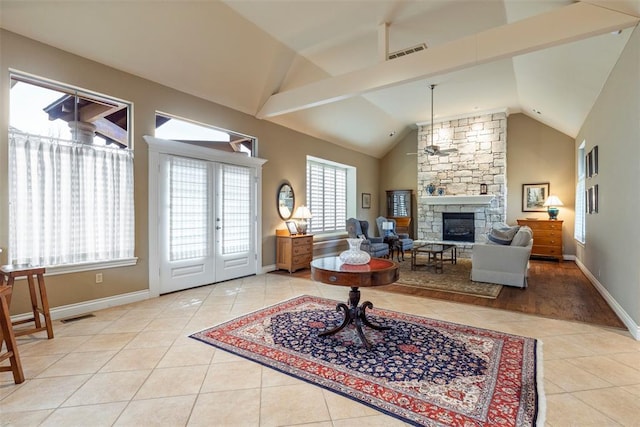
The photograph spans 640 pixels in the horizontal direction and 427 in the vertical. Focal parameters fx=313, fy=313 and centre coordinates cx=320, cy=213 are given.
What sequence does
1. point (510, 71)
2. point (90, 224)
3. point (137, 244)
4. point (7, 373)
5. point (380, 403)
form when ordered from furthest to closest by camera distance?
point (510, 71), point (137, 244), point (90, 224), point (7, 373), point (380, 403)

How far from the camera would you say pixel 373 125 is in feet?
27.6

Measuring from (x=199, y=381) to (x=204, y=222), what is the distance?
3169mm

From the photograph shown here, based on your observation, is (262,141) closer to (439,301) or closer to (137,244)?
(137,244)

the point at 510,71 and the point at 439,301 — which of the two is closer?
the point at 439,301

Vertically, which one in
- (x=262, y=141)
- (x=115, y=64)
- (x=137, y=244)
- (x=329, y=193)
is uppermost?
(x=115, y=64)

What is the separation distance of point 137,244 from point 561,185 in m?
9.30

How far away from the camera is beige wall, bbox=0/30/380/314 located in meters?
3.16

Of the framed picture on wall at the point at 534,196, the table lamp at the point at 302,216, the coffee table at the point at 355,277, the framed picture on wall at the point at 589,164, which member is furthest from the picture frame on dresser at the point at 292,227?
the framed picture on wall at the point at 534,196

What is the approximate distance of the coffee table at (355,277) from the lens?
2.72 metres

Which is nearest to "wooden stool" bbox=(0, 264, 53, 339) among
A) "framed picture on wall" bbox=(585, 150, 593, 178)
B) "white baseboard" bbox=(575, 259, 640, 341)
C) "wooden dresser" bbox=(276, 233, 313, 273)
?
"wooden dresser" bbox=(276, 233, 313, 273)

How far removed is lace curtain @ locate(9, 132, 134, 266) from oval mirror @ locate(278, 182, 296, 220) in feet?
9.44

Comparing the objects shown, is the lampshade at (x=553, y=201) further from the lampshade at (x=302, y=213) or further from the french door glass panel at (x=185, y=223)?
the french door glass panel at (x=185, y=223)

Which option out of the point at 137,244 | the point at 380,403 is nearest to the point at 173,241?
the point at 137,244

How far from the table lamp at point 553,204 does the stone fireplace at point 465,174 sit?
0.96 meters
